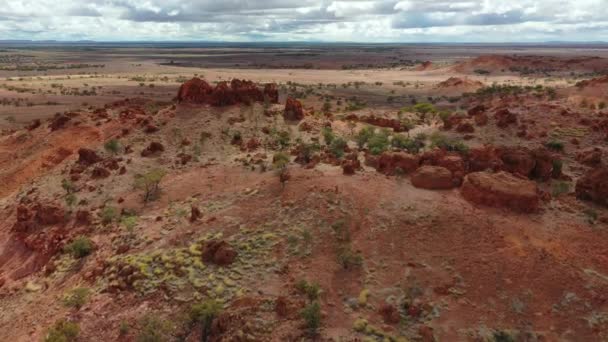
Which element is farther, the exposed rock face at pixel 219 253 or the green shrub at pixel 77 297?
the exposed rock face at pixel 219 253

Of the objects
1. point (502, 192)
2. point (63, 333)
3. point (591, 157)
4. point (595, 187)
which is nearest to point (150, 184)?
point (63, 333)

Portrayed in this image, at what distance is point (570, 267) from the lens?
37.4 ft

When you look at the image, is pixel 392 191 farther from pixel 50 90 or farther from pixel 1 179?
pixel 50 90

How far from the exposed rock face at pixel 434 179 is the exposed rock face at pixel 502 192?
1.88ft

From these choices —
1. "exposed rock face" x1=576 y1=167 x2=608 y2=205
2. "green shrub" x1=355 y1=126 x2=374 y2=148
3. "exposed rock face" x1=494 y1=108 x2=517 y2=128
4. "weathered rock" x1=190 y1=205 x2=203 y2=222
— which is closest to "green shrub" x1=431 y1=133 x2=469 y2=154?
"exposed rock face" x1=494 y1=108 x2=517 y2=128

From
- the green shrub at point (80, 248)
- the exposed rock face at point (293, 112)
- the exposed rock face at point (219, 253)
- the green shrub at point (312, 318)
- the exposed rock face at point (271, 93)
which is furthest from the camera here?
the exposed rock face at point (271, 93)

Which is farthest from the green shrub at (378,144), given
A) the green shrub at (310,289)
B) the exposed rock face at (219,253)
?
the green shrub at (310,289)

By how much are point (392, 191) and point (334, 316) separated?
4921 mm

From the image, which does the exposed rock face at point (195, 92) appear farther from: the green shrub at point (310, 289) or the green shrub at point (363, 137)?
the green shrub at point (310, 289)

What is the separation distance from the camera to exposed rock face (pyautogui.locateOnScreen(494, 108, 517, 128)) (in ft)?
72.5

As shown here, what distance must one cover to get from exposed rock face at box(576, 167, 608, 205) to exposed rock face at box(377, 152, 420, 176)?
473cm

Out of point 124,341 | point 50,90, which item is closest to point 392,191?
point 124,341

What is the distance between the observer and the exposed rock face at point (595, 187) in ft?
Result: 46.1

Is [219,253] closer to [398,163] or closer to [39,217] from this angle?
[398,163]
